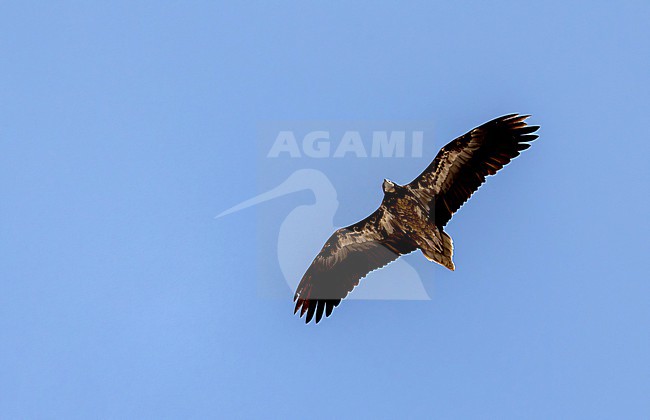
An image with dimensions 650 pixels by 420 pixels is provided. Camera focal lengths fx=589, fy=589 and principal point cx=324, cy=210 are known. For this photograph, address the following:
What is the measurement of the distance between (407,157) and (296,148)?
47.7 inches

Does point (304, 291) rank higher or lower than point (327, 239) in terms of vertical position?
lower

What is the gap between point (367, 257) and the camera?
6.15 meters

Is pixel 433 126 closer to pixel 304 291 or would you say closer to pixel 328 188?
pixel 328 188

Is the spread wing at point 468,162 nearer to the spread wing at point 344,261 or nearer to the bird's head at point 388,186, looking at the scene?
the bird's head at point 388,186

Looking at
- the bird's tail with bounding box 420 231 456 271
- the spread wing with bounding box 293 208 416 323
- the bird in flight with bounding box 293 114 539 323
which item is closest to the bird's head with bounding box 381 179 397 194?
the bird in flight with bounding box 293 114 539 323

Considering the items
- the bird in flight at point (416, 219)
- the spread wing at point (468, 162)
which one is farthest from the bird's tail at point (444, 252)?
the spread wing at point (468, 162)

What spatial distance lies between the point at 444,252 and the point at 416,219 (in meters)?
0.46

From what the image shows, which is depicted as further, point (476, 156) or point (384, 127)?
point (384, 127)

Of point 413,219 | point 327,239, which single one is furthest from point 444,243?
point 327,239

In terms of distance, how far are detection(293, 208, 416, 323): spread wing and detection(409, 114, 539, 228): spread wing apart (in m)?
0.51

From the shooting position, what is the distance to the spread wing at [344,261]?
5996 millimetres

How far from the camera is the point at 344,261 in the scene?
615 cm

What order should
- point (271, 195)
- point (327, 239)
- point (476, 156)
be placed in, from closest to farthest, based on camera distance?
1. point (476, 156)
2. point (327, 239)
3. point (271, 195)

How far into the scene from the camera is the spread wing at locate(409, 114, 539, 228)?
5672 mm
